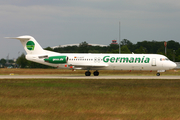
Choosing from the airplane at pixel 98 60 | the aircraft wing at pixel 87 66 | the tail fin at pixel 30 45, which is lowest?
the aircraft wing at pixel 87 66

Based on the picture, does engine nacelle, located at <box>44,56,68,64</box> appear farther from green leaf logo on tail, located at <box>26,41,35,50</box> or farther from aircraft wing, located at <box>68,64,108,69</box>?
green leaf logo on tail, located at <box>26,41,35,50</box>

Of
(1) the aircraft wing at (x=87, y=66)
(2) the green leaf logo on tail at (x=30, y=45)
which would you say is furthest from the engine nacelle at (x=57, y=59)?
(2) the green leaf logo on tail at (x=30, y=45)

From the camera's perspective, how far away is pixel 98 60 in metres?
40.5

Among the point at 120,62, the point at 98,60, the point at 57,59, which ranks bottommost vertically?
the point at 120,62

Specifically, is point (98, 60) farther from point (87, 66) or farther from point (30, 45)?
point (30, 45)

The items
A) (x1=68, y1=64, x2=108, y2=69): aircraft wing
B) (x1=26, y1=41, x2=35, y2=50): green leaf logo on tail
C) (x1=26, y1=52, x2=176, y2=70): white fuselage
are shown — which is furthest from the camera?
(x1=26, y1=41, x2=35, y2=50): green leaf logo on tail

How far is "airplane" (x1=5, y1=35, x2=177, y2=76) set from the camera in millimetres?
38719

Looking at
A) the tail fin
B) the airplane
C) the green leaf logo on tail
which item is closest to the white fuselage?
the airplane

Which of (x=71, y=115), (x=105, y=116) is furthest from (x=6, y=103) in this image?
(x=105, y=116)

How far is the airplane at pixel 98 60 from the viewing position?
3872cm

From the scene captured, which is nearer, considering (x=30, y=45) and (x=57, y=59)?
(x=57, y=59)

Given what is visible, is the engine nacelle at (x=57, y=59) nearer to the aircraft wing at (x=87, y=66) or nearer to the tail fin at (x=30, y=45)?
the aircraft wing at (x=87, y=66)

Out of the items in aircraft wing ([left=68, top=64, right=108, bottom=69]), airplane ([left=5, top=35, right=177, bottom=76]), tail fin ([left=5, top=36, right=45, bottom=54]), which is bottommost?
aircraft wing ([left=68, top=64, right=108, bottom=69])

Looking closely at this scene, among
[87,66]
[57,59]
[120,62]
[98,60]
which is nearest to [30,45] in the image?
[57,59]
